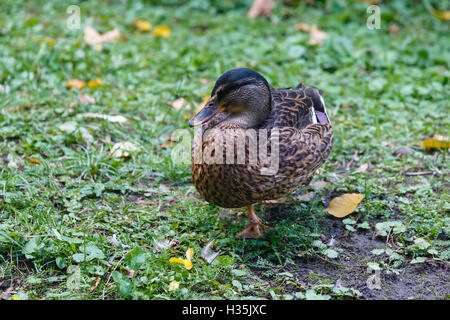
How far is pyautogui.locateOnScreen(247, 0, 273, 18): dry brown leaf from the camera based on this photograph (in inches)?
305

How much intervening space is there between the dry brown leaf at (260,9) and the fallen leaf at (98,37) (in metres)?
1.99

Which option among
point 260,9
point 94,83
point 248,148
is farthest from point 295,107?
point 260,9

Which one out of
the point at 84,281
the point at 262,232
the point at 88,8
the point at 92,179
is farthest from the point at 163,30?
the point at 84,281

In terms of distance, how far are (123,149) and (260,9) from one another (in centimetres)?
397

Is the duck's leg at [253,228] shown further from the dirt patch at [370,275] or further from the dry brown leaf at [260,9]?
the dry brown leaf at [260,9]

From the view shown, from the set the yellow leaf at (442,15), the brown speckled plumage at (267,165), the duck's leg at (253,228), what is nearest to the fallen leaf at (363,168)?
the brown speckled plumage at (267,165)

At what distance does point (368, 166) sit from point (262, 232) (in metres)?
1.39

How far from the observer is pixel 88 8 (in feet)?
25.2

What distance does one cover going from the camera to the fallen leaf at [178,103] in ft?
17.8

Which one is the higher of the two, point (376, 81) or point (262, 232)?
point (376, 81)

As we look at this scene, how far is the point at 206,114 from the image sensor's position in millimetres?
3758

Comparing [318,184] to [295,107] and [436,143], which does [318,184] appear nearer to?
[295,107]

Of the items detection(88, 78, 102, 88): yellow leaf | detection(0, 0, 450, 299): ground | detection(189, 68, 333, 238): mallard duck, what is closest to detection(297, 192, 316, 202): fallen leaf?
detection(0, 0, 450, 299): ground
